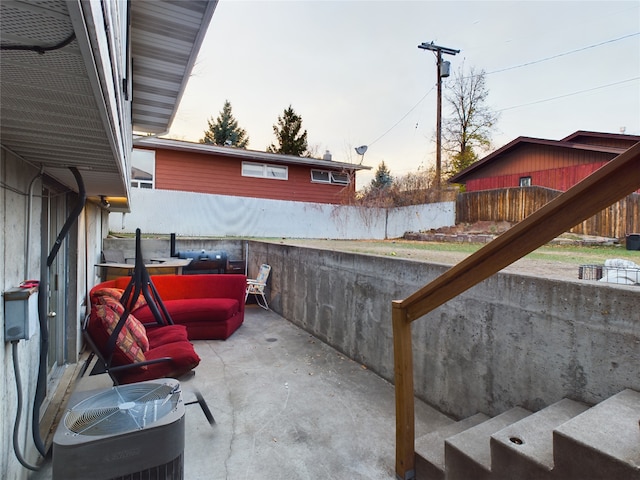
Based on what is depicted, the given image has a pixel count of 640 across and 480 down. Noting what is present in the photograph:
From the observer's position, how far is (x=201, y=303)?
5.12 metres

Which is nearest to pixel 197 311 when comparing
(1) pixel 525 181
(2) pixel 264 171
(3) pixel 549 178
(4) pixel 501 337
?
(4) pixel 501 337

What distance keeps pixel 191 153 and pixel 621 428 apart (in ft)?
44.5

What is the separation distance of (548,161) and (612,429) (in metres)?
17.0

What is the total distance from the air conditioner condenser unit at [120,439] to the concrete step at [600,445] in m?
1.79

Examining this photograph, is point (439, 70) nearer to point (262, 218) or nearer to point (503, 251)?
point (262, 218)

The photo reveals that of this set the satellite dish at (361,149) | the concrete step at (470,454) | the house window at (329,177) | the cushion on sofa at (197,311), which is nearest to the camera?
the concrete step at (470,454)

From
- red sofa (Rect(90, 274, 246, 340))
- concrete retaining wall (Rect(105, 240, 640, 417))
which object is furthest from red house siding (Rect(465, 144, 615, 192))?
red sofa (Rect(90, 274, 246, 340))

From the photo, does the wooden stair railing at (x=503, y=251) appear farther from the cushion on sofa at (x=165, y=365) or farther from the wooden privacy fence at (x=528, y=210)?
the wooden privacy fence at (x=528, y=210)

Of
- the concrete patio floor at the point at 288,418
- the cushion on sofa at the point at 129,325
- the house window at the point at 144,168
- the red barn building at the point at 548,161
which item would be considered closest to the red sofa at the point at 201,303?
the concrete patio floor at the point at 288,418

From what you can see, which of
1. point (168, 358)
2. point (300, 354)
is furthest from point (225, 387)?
point (300, 354)

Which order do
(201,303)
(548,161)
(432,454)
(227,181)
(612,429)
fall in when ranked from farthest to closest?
(548,161)
(227,181)
(201,303)
(432,454)
(612,429)

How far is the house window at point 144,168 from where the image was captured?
11962 millimetres

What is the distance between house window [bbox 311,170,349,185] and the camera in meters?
15.2

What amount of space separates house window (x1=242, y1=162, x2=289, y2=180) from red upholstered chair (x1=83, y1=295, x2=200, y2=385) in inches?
431
